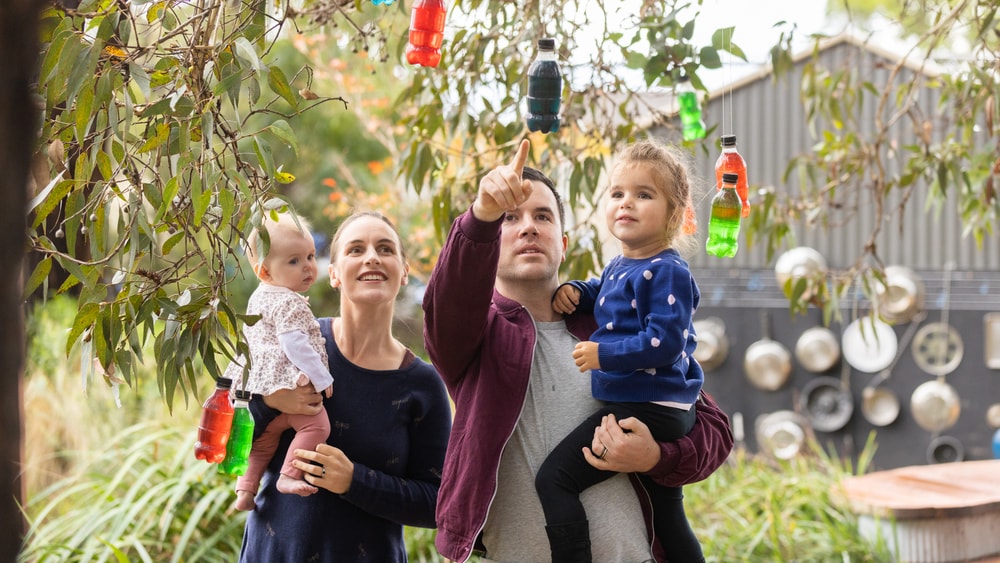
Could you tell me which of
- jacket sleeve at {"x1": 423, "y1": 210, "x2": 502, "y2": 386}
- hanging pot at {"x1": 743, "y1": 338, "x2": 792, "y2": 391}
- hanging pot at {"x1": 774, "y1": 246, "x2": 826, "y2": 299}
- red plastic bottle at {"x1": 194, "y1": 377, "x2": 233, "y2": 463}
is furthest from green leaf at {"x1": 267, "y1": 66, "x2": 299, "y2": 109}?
hanging pot at {"x1": 743, "y1": 338, "x2": 792, "y2": 391}

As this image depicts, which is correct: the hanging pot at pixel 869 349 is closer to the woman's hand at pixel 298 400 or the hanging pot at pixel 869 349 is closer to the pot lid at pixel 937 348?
the pot lid at pixel 937 348

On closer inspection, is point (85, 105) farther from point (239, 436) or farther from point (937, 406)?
point (937, 406)

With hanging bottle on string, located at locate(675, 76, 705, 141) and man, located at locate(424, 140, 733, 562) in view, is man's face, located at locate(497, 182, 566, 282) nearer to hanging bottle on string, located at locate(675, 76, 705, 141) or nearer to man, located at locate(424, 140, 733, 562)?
man, located at locate(424, 140, 733, 562)

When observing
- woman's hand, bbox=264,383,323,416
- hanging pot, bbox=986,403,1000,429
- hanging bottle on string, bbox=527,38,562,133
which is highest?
hanging bottle on string, bbox=527,38,562,133

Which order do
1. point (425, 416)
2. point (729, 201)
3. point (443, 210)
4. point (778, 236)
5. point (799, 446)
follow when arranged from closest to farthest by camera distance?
point (729, 201), point (425, 416), point (443, 210), point (778, 236), point (799, 446)

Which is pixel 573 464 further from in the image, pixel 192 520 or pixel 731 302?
pixel 731 302

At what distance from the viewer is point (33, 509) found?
4.68 meters

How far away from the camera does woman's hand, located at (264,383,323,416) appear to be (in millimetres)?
2186

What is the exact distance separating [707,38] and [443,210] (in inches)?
41.7

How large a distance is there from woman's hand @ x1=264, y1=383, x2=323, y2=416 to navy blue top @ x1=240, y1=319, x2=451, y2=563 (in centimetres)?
6

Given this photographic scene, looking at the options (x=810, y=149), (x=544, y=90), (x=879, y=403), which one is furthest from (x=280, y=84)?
(x=810, y=149)

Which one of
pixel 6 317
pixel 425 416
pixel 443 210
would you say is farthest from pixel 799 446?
pixel 6 317

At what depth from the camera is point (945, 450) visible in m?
8.60

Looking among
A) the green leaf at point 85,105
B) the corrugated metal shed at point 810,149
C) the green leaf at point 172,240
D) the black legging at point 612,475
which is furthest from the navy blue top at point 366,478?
the corrugated metal shed at point 810,149
